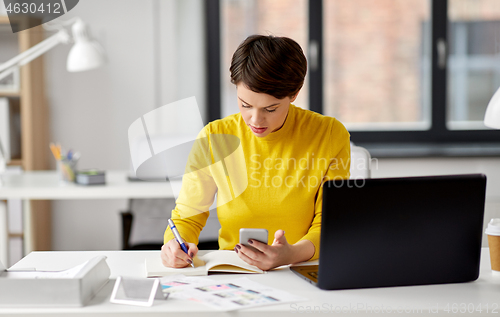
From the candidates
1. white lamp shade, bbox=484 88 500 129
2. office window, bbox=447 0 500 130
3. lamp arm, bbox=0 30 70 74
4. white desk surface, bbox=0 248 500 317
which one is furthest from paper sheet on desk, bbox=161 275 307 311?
office window, bbox=447 0 500 130

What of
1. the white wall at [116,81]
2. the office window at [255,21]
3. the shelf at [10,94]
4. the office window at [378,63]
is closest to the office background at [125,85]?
the white wall at [116,81]

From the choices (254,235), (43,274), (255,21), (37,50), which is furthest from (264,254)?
(255,21)

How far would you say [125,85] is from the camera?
3012 millimetres

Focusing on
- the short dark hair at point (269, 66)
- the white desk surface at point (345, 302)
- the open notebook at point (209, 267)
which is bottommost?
the white desk surface at point (345, 302)

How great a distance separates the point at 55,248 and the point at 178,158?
46.2 inches

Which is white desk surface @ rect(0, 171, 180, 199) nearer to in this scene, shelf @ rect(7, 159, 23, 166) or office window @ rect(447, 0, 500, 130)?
shelf @ rect(7, 159, 23, 166)

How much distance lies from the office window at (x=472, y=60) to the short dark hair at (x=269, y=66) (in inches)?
91.2

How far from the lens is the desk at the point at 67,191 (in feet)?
7.20

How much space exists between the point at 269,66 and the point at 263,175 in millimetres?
311

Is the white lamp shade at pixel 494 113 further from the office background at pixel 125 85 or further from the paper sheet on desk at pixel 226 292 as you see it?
the office background at pixel 125 85

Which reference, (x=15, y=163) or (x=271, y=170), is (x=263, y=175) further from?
(x=15, y=163)

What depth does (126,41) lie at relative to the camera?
298cm

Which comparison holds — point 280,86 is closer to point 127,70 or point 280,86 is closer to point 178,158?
point 178,158

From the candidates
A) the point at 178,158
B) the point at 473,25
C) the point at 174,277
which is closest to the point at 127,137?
the point at 178,158
